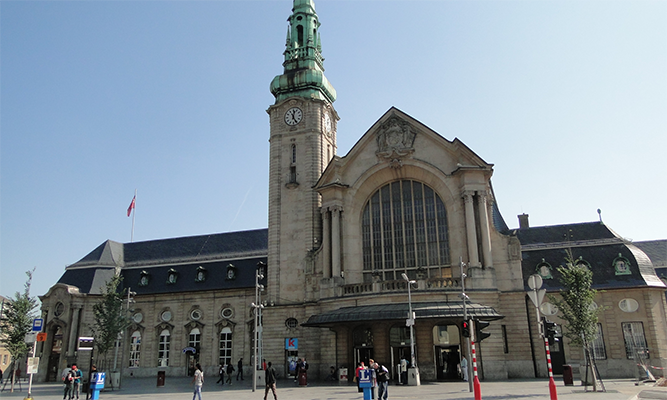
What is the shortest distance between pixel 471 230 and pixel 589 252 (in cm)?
1098

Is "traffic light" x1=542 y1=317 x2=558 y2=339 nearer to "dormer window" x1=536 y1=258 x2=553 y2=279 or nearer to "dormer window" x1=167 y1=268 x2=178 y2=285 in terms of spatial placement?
"dormer window" x1=536 y1=258 x2=553 y2=279

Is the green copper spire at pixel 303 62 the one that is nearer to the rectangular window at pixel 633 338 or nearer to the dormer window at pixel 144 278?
the dormer window at pixel 144 278

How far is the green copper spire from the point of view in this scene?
154 ft

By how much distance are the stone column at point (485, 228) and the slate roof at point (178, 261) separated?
2362cm

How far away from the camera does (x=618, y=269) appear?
37844mm

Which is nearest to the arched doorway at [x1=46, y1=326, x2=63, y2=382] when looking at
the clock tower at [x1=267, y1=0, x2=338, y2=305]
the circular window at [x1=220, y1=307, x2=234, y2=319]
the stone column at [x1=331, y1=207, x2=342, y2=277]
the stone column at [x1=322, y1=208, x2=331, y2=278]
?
the circular window at [x1=220, y1=307, x2=234, y2=319]

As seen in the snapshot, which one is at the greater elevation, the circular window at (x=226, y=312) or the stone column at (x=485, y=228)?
the stone column at (x=485, y=228)

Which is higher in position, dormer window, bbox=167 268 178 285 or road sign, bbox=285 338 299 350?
dormer window, bbox=167 268 178 285

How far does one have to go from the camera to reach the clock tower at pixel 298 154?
4169 cm

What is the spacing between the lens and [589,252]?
3984 cm

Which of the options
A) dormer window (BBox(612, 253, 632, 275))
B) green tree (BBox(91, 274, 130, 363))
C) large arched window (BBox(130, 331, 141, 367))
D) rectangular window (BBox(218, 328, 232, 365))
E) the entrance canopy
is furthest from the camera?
large arched window (BBox(130, 331, 141, 367))

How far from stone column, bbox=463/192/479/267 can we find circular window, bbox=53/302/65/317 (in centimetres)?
3944

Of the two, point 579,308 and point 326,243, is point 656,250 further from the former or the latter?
point 326,243

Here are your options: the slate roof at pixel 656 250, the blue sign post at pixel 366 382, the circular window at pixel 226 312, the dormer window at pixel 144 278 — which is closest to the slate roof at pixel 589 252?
the slate roof at pixel 656 250
